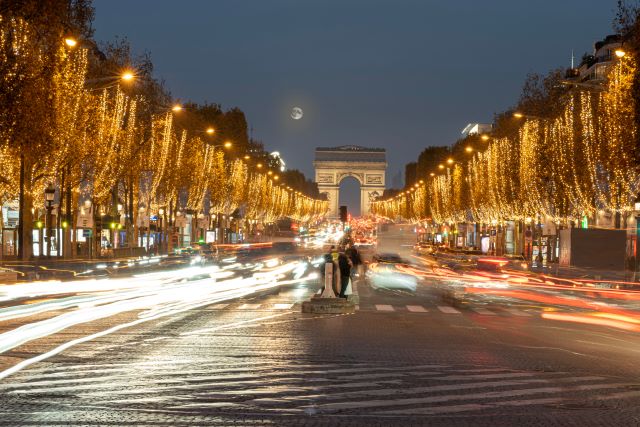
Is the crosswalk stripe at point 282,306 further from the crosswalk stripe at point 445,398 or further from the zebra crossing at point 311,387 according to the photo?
the crosswalk stripe at point 445,398

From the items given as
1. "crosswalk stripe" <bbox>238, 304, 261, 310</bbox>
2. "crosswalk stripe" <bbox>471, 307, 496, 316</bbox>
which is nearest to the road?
"crosswalk stripe" <bbox>471, 307, 496, 316</bbox>

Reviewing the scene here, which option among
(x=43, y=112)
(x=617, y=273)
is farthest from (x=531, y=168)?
(x=43, y=112)

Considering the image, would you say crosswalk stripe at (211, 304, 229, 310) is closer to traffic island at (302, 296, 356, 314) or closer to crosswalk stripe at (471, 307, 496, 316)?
traffic island at (302, 296, 356, 314)

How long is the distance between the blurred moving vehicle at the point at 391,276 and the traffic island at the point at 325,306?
42.5 ft

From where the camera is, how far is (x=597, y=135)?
5484 centimetres

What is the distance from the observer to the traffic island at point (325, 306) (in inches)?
1067

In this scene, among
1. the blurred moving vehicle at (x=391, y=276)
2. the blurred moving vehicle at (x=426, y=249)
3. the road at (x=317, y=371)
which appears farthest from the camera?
the blurred moving vehicle at (x=426, y=249)

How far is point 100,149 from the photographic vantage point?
196 ft

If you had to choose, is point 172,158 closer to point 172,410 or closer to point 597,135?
point 597,135

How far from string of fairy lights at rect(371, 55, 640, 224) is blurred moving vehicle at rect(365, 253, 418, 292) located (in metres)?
10.3

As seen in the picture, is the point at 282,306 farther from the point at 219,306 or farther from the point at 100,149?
the point at 100,149

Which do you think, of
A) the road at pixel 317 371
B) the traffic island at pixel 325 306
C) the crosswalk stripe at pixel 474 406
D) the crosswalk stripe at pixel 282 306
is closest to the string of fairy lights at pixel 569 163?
the crosswalk stripe at pixel 282 306

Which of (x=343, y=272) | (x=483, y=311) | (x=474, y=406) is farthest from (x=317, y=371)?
(x=483, y=311)

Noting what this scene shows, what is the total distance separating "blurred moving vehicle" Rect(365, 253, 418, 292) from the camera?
4140 centimetres
